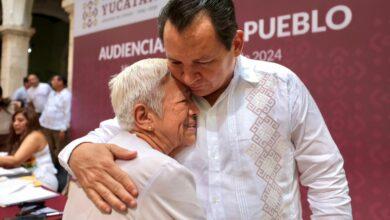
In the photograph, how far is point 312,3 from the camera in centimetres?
279

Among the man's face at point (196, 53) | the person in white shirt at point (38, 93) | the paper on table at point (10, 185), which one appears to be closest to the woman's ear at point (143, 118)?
the man's face at point (196, 53)

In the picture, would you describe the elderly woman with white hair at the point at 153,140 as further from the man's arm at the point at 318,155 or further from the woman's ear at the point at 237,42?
the man's arm at the point at 318,155

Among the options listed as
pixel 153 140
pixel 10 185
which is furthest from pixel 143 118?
pixel 10 185

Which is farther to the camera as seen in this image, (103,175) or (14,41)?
(14,41)

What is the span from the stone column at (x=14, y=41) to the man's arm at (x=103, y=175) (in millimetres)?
8356

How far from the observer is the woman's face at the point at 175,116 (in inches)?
40.9

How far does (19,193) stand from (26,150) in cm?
116

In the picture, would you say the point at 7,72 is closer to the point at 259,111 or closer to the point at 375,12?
the point at 375,12

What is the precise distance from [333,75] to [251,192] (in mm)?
1737

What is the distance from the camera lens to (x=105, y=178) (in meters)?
0.93

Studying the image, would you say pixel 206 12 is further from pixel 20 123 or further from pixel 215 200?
pixel 20 123

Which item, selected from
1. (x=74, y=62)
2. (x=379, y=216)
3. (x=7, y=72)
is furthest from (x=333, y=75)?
(x=7, y=72)

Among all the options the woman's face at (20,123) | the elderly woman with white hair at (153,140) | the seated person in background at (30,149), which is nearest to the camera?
the elderly woman with white hair at (153,140)

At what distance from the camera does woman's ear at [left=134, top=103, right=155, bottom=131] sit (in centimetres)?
103
